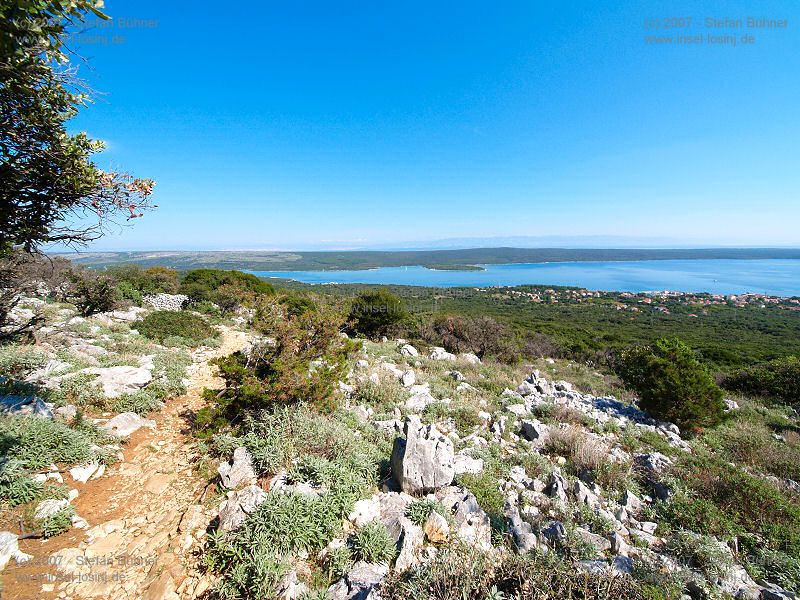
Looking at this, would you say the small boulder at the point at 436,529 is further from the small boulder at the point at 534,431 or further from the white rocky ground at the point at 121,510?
the small boulder at the point at 534,431

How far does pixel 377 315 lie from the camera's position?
600 inches

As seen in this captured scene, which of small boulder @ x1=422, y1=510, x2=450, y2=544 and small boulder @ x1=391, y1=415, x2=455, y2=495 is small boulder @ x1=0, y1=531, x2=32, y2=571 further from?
small boulder @ x1=422, y1=510, x2=450, y2=544

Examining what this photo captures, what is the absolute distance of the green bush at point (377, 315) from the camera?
Result: 15.2 m

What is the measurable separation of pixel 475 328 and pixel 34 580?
47.6ft

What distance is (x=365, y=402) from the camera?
638 cm

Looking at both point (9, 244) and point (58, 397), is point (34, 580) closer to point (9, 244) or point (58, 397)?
point (9, 244)

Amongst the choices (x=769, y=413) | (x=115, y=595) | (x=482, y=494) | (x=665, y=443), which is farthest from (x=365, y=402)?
(x=769, y=413)

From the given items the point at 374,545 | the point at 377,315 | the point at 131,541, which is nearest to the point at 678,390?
the point at 374,545

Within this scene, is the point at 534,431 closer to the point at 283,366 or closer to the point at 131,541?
the point at 283,366

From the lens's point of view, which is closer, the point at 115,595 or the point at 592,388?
the point at 115,595

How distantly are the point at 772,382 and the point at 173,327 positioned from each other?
70.5 ft

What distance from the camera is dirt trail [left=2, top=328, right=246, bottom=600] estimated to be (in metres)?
2.65

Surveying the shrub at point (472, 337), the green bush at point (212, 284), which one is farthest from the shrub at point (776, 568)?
the green bush at point (212, 284)

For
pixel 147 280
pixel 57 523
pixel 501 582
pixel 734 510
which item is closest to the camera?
pixel 501 582
